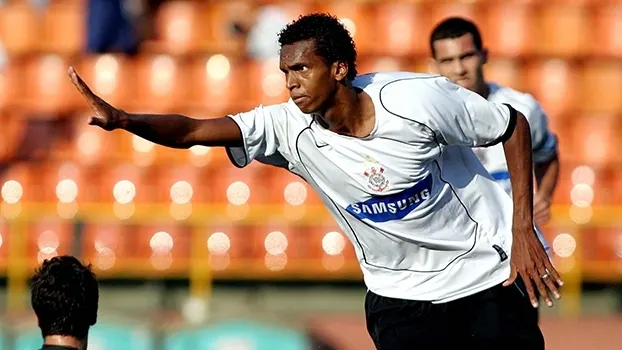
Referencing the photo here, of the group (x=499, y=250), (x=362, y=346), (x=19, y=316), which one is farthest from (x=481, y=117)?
(x=19, y=316)

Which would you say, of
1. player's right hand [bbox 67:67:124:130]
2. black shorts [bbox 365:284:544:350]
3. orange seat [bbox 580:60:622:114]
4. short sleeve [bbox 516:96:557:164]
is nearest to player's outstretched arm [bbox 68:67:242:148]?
player's right hand [bbox 67:67:124:130]

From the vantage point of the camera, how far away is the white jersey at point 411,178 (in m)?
4.71

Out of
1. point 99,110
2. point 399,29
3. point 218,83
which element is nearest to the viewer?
point 99,110

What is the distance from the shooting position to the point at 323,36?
15.2 ft

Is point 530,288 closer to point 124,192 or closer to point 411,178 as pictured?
point 411,178

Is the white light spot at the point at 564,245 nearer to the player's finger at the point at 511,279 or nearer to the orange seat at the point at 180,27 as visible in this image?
the orange seat at the point at 180,27

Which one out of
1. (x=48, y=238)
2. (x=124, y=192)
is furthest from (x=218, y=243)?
(x=48, y=238)

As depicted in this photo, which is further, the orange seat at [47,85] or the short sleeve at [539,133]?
the orange seat at [47,85]

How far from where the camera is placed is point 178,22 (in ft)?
40.1

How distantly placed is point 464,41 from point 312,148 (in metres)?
1.63

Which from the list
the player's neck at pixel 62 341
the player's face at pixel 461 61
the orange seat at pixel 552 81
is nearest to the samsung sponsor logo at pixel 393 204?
the player's neck at pixel 62 341

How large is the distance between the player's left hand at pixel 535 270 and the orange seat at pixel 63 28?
796cm

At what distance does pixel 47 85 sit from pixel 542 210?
6903 millimetres

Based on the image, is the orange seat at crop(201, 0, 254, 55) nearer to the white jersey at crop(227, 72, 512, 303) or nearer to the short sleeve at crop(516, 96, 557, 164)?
the short sleeve at crop(516, 96, 557, 164)
